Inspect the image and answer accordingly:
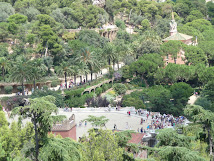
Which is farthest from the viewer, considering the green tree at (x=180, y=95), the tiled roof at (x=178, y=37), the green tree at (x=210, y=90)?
the tiled roof at (x=178, y=37)

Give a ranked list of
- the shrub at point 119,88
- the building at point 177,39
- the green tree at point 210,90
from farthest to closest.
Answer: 1. the building at point 177,39
2. the shrub at point 119,88
3. the green tree at point 210,90

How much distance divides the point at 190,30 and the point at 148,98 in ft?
150

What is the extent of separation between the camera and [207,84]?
73438 millimetres

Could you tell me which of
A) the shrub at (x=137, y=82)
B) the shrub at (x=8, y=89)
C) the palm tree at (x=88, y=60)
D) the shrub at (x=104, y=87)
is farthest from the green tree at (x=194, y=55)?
the shrub at (x=8, y=89)

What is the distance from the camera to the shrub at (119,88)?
7501 centimetres

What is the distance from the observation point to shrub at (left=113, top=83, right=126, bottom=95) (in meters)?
75.0

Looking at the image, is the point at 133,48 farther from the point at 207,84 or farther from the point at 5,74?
the point at 5,74

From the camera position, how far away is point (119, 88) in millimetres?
75188

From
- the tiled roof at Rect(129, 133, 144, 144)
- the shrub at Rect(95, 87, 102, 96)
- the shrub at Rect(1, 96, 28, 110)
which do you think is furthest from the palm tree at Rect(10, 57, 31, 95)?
the tiled roof at Rect(129, 133, 144, 144)

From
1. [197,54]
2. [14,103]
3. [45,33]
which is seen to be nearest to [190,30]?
[197,54]

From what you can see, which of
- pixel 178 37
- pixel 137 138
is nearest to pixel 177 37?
pixel 178 37

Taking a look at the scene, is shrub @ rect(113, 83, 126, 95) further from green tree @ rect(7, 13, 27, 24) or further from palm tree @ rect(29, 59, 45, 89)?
green tree @ rect(7, 13, 27, 24)

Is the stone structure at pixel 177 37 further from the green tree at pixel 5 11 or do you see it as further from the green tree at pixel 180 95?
the green tree at pixel 5 11

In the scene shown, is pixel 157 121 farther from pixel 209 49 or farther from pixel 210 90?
pixel 209 49
